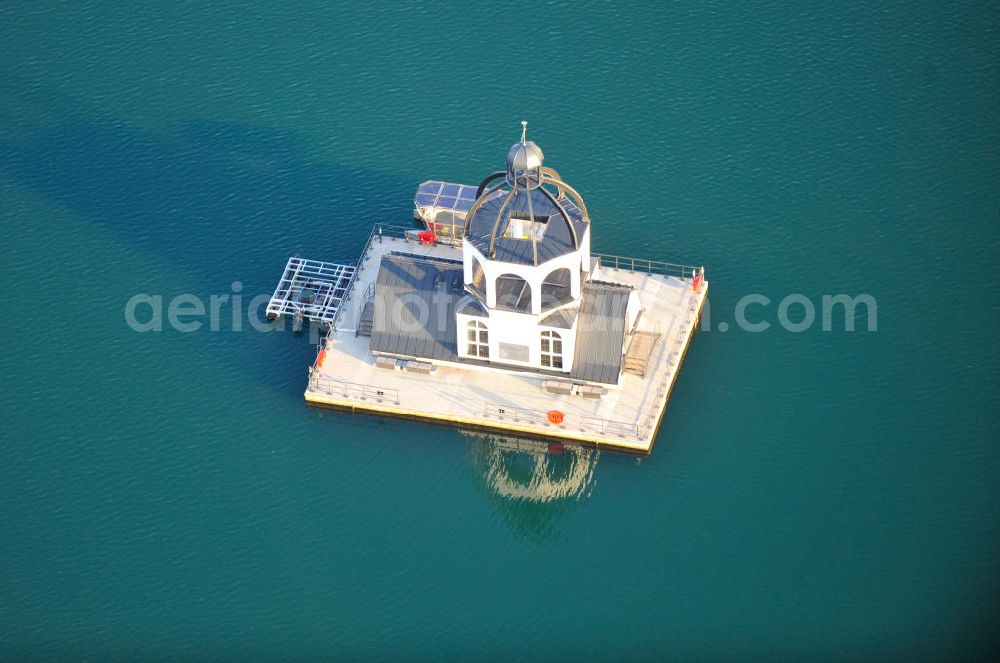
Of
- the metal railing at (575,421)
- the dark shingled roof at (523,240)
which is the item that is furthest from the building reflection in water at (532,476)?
the dark shingled roof at (523,240)

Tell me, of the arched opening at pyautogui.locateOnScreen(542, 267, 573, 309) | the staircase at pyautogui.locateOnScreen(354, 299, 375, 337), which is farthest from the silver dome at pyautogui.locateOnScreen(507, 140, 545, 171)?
the staircase at pyautogui.locateOnScreen(354, 299, 375, 337)

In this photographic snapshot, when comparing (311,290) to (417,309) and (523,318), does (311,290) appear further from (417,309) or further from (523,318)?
(523,318)

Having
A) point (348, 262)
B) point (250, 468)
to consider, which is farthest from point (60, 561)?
point (348, 262)

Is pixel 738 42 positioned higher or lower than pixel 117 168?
higher

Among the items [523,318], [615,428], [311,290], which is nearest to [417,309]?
Answer: [523,318]

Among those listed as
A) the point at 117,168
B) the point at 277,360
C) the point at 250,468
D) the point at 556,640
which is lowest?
the point at 556,640

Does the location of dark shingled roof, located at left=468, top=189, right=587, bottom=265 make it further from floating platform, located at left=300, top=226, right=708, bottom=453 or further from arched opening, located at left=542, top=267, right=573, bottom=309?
floating platform, located at left=300, top=226, right=708, bottom=453

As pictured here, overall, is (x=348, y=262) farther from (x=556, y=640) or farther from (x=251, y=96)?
(x=556, y=640)

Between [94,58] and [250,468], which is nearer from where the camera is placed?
[250,468]
